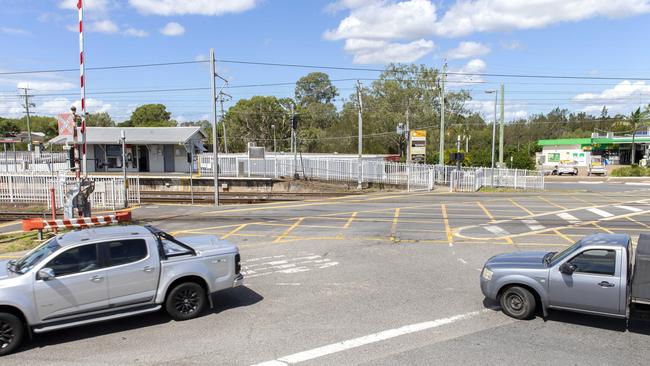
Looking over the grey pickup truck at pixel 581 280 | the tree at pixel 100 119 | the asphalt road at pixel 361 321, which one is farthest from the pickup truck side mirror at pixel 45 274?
the tree at pixel 100 119

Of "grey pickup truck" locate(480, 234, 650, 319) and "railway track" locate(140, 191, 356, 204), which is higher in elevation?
"grey pickup truck" locate(480, 234, 650, 319)

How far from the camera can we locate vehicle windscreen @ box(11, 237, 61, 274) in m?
6.99

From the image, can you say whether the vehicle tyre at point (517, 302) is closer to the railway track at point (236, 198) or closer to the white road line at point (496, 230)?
the white road line at point (496, 230)

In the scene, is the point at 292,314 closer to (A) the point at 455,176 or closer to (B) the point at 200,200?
(B) the point at 200,200

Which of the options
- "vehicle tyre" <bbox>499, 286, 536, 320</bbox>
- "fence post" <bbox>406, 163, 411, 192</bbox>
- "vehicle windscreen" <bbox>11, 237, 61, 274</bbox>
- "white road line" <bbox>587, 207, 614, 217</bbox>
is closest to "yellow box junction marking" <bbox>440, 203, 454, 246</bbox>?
"vehicle tyre" <bbox>499, 286, 536, 320</bbox>

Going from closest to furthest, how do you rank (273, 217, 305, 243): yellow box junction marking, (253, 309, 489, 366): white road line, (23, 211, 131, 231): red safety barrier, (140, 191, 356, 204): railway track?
(253, 309, 489, 366): white road line
(23, 211, 131, 231): red safety barrier
(273, 217, 305, 243): yellow box junction marking
(140, 191, 356, 204): railway track

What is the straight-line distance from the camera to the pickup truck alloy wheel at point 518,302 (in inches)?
297

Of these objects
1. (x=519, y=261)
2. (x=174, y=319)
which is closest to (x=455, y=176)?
(x=519, y=261)

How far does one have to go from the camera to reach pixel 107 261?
7297 millimetres

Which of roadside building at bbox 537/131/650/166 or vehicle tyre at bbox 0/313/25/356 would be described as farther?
roadside building at bbox 537/131/650/166

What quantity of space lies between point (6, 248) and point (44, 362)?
366 inches

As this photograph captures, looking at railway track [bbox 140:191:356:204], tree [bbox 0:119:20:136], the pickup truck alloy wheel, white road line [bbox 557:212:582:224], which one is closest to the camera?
the pickup truck alloy wheel

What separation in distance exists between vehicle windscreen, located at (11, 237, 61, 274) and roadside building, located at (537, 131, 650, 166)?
79.4m

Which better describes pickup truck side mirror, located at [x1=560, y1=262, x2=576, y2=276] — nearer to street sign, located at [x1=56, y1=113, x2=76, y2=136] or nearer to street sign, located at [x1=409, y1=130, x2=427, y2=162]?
street sign, located at [x1=56, y1=113, x2=76, y2=136]
